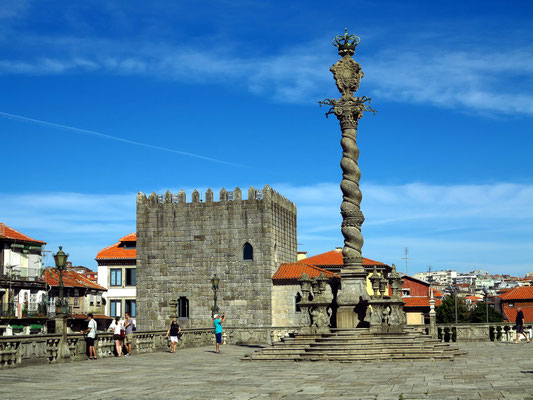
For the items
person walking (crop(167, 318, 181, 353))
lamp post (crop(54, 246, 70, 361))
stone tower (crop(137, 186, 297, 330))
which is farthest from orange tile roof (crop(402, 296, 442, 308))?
lamp post (crop(54, 246, 70, 361))

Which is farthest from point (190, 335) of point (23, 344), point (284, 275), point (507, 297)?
point (507, 297)

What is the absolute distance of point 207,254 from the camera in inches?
1887

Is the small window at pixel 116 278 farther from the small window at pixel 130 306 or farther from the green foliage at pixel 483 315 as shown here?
the green foliage at pixel 483 315

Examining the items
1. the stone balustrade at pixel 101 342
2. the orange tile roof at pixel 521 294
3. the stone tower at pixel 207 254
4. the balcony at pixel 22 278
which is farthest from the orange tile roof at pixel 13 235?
the orange tile roof at pixel 521 294

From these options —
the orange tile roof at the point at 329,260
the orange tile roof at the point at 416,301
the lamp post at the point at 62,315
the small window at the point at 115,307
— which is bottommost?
the orange tile roof at the point at 416,301

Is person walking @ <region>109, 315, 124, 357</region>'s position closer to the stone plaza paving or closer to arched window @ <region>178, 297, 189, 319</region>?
the stone plaza paving

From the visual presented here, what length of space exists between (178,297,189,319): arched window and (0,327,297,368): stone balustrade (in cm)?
1092

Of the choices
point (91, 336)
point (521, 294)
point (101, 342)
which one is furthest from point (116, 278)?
point (521, 294)

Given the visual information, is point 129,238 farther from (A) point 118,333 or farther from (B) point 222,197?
(A) point 118,333

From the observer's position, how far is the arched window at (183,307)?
47.7 meters

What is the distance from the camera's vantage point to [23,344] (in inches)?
787

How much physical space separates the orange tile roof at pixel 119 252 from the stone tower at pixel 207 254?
12089mm

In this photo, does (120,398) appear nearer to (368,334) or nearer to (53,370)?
(53,370)

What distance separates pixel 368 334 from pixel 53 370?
1009 cm
